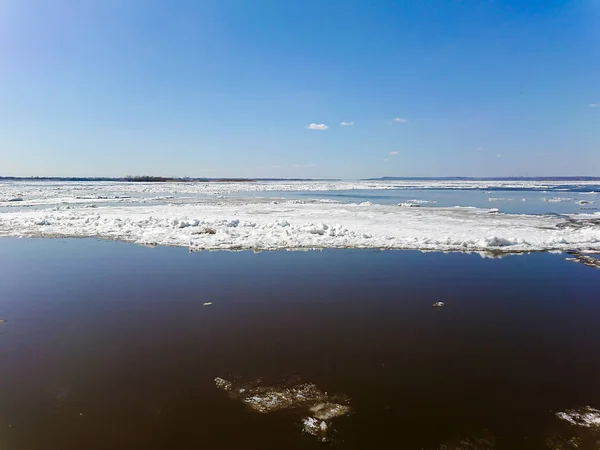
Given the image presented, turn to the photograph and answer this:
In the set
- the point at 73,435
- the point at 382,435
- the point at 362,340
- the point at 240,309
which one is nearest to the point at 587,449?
the point at 382,435

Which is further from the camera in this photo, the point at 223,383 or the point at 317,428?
the point at 223,383

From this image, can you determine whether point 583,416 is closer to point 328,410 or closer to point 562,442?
point 562,442

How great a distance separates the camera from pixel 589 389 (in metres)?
4.44

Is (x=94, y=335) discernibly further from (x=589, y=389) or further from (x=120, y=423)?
(x=589, y=389)

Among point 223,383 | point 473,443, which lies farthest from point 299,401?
point 473,443

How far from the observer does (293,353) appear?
5.28m

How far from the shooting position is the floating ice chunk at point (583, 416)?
3828mm

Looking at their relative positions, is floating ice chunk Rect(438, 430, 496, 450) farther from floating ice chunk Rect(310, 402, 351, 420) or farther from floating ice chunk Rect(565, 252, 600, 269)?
floating ice chunk Rect(565, 252, 600, 269)

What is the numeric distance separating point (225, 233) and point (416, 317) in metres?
9.57

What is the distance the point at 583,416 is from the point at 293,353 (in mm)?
3150

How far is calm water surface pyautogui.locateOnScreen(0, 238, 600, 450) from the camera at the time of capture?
3740 mm

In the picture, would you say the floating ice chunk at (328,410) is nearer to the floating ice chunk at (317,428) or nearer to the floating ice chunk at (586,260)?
the floating ice chunk at (317,428)

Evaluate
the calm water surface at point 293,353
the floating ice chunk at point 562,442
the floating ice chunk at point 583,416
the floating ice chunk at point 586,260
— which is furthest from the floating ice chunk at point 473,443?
the floating ice chunk at point 586,260

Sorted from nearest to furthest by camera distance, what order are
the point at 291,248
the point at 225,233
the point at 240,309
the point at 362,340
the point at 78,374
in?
1. the point at 78,374
2. the point at 362,340
3. the point at 240,309
4. the point at 291,248
5. the point at 225,233
